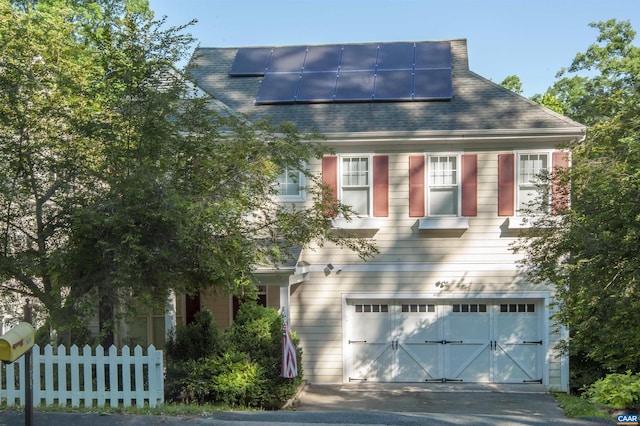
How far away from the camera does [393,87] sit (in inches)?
685

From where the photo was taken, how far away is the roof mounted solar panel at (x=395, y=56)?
18.4 meters

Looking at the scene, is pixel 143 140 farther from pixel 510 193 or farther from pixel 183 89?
pixel 510 193

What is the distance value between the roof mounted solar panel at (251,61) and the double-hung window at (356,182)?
13.9ft

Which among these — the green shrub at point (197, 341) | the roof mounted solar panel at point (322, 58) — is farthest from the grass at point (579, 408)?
the roof mounted solar panel at point (322, 58)

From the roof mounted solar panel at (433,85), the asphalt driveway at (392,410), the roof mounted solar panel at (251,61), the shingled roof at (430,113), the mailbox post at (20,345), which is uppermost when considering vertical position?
the roof mounted solar panel at (251,61)

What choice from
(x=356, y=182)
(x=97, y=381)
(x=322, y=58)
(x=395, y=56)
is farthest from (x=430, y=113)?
(x=97, y=381)

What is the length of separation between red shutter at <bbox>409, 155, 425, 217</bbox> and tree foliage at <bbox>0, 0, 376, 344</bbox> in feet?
17.1

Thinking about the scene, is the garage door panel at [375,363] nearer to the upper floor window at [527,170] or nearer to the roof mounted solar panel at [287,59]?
the upper floor window at [527,170]

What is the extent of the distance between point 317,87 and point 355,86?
0.95 metres

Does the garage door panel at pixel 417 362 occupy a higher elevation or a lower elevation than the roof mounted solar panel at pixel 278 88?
lower

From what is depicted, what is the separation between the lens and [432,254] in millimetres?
15945

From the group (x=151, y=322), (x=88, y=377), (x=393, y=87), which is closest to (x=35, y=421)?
(x=88, y=377)

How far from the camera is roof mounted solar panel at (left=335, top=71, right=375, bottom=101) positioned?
17.1m

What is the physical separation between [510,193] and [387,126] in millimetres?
3106
